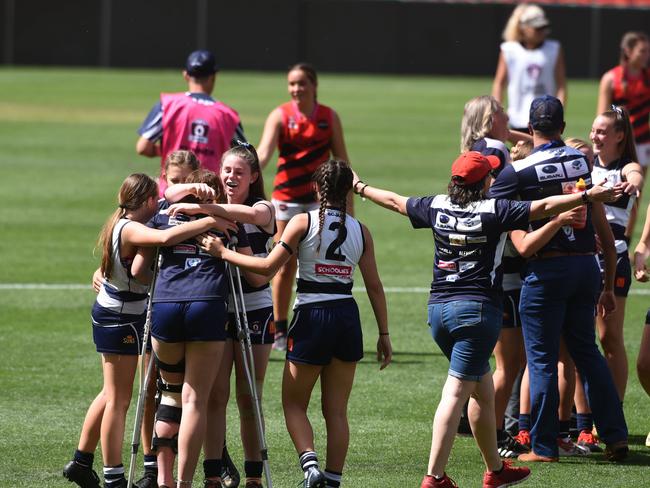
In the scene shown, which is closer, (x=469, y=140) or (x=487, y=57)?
(x=469, y=140)

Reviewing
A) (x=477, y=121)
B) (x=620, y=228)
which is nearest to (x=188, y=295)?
(x=477, y=121)

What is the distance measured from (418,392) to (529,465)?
1.92m

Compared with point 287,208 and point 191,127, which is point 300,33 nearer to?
point 287,208

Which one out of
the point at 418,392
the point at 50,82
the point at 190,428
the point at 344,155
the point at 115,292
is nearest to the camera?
the point at 190,428

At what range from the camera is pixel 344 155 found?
11.4 metres

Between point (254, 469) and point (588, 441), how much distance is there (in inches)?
98.1

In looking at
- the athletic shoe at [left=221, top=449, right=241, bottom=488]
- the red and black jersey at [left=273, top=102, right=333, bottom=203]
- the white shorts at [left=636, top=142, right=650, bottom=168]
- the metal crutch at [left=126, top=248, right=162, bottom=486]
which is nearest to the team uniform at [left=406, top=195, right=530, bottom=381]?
the athletic shoe at [left=221, top=449, right=241, bottom=488]

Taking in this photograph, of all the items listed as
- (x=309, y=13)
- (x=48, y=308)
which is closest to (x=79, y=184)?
(x=48, y=308)

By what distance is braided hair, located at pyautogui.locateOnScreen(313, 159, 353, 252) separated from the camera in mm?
7074

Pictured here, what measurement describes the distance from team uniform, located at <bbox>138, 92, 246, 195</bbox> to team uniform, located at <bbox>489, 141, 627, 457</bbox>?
10.9 feet

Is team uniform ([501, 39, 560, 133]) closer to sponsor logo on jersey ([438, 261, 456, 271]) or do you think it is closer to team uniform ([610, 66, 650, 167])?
team uniform ([610, 66, 650, 167])

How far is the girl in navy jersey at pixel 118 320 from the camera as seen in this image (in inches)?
278

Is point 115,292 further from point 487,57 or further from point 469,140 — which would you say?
point 487,57

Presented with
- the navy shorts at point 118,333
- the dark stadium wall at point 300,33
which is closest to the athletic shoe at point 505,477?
the navy shorts at point 118,333
